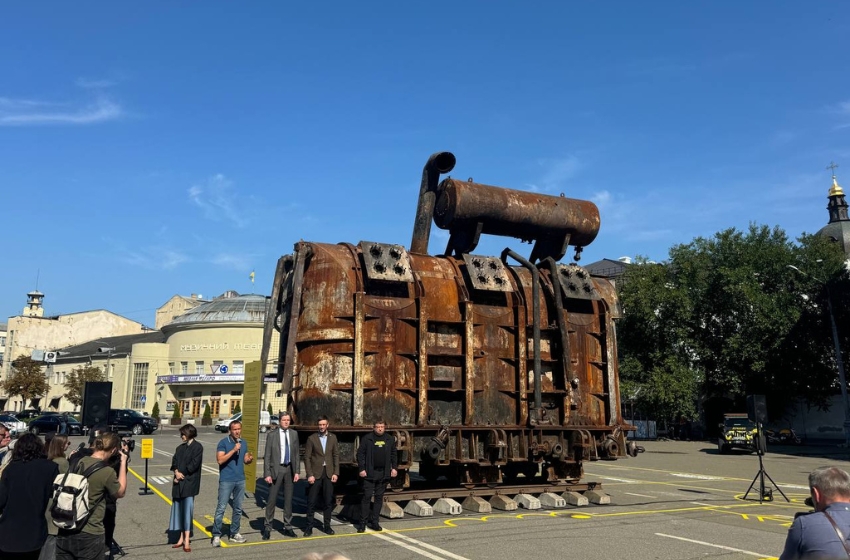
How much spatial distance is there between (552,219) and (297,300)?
5677mm

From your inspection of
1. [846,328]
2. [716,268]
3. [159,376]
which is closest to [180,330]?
[159,376]

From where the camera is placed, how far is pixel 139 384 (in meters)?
66.7

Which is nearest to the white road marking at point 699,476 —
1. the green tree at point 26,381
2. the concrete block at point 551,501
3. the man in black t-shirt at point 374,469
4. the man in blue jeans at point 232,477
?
the concrete block at point 551,501

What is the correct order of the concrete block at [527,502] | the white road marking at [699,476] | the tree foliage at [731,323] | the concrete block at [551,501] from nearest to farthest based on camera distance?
the concrete block at [527,502] → the concrete block at [551,501] → the white road marking at [699,476] → the tree foliage at [731,323]

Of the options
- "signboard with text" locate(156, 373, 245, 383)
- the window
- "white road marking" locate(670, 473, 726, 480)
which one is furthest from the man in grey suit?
the window

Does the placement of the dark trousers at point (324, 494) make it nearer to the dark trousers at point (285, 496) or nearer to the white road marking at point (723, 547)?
the dark trousers at point (285, 496)

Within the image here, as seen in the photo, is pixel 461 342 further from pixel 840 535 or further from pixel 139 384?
pixel 139 384

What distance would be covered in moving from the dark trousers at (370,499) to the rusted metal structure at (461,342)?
86cm

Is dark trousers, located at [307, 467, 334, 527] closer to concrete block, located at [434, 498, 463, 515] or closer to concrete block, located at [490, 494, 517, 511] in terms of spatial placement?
concrete block, located at [434, 498, 463, 515]

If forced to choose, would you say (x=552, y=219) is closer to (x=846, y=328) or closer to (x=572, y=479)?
(x=572, y=479)

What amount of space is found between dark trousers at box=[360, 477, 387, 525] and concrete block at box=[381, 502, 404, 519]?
781 mm

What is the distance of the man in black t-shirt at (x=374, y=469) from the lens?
962 cm

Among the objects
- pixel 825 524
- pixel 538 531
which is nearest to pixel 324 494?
pixel 538 531

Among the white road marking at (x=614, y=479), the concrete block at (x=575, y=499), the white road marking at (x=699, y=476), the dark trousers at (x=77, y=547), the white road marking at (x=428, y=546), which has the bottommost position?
the white road marking at (x=699, y=476)
